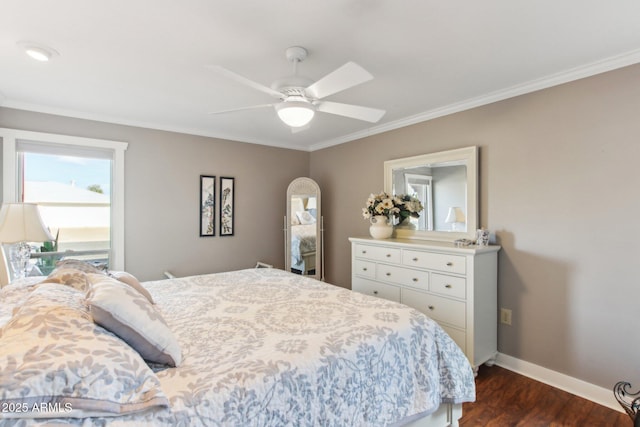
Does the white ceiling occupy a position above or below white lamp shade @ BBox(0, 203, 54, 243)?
above

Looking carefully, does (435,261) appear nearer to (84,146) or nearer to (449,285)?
(449,285)

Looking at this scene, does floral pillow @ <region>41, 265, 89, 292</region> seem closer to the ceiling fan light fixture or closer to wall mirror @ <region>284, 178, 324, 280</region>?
the ceiling fan light fixture

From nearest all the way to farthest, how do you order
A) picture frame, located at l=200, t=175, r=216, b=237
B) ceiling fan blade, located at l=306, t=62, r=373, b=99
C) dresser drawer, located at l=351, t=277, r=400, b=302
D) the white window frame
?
ceiling fan blade, located at l=306, t=62, r=373, b=99
the white window frame
dresser drawer, located at l=351, t=277, r=400, b=302
picture frame, located at l=200, t=175, r=216, b=237

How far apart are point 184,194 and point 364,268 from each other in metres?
2.36

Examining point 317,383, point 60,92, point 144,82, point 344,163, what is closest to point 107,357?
point 317,383

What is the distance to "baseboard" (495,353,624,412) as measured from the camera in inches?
85.9

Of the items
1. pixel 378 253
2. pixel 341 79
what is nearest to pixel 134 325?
pixel 341 79

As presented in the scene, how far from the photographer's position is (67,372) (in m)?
0.86

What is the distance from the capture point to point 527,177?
8.52 feet

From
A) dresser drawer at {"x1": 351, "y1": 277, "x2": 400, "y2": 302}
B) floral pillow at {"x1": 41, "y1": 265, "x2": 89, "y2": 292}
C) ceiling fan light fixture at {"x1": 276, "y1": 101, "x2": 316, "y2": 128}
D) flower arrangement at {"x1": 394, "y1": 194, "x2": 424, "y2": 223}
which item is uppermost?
ceiling fan light fixture at {"x1": 276, "y1": 101, "x2": 316, "y2": 128}

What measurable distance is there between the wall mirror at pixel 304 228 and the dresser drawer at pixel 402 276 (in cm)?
147

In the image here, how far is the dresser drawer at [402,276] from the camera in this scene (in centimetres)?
281

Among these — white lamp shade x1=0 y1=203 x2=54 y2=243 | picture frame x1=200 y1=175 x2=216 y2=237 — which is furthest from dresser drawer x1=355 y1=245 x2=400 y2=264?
white lamp shade x1=0 y1=203 x2=54 y2=243

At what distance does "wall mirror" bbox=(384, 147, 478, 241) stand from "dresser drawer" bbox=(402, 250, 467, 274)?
487 millimetres
